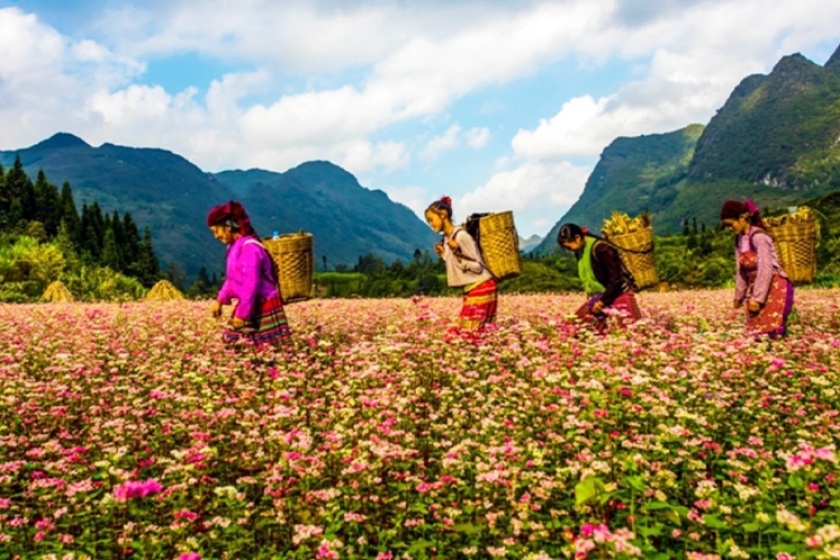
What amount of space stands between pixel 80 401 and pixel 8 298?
22971 mm

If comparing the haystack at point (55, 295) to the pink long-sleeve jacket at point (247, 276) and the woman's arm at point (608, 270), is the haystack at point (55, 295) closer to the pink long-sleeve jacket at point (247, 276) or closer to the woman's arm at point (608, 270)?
the pink long-sleeve jacket at point (247, 276)

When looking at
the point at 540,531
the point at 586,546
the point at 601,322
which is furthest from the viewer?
the point at 601,322

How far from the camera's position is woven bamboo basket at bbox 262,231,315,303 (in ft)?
30.8

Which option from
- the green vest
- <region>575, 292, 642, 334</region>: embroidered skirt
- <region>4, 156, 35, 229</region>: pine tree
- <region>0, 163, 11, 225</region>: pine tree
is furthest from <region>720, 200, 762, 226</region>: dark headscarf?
<region>0, 163, 11, 225</region>: pine tree

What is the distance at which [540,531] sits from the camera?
3881 mm

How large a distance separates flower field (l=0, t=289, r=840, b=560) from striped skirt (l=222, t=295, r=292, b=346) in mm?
254

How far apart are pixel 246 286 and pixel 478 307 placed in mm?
2930

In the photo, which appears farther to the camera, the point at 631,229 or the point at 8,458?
the point at 631,229

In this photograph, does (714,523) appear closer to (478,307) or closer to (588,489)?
(588,489)

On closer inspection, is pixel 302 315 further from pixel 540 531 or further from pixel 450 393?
pixel 540 531

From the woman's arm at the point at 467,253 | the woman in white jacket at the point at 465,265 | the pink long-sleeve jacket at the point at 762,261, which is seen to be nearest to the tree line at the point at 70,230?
the woman in white jacket at the point at 465,265

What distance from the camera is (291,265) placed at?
9516 millimetres

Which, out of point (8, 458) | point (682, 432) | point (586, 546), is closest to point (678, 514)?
point (682, 432)

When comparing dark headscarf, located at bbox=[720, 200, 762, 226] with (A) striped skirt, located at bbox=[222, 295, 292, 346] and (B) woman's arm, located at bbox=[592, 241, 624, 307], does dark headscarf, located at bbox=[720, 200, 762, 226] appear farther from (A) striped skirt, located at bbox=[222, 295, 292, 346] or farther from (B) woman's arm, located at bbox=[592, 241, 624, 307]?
(A) striped skirt, located at bbox=[222, 295, 292, 346]
